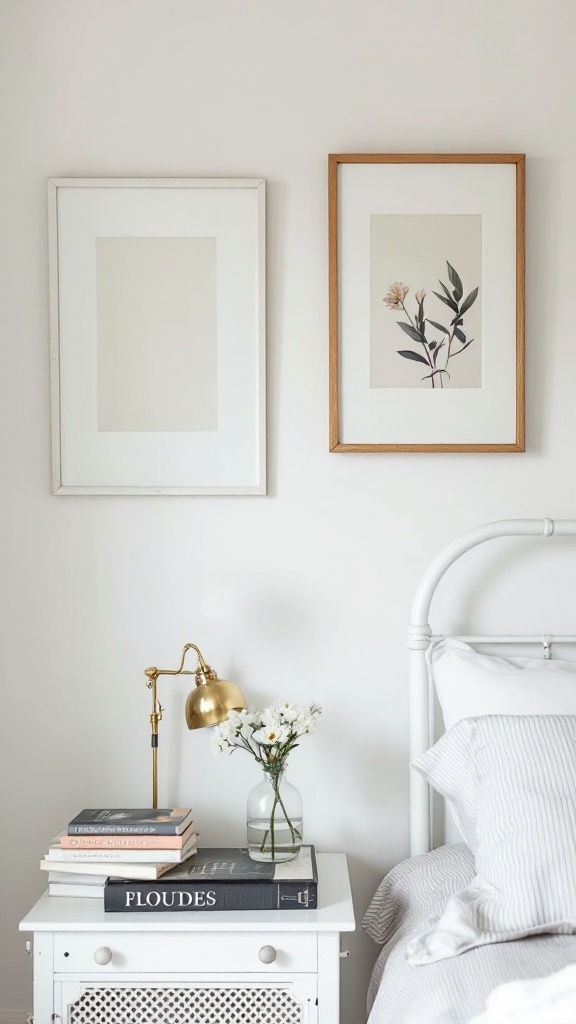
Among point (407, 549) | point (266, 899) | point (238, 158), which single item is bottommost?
point (266, 899)

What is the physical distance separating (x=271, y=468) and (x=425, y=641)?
0.50 m

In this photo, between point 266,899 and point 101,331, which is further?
point 101,331

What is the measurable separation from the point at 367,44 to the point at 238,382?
799 millimetres

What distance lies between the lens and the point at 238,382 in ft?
6.73

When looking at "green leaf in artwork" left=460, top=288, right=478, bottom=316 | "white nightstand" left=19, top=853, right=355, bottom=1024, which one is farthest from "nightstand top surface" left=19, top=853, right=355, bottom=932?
"green leaf in artwork" left=460, top=288, right=478, bottom=316

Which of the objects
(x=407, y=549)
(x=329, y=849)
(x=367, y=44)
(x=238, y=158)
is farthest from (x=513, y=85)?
(x=329, y=849)

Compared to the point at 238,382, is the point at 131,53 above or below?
above

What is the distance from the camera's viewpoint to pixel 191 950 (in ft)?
5.39

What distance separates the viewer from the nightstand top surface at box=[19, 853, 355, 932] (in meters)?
1.63

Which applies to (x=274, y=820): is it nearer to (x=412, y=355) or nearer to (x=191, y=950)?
(x=191, y=950)

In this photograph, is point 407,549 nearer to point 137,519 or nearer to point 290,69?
point 137,519

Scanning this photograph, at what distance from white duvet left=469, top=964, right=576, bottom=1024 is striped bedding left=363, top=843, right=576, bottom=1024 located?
0.33ft

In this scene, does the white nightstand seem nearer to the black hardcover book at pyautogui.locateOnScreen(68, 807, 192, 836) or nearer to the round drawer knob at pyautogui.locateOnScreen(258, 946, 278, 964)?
the round drawer knob at pyautogui.locateOnScreen(258, 946, 278, 964)

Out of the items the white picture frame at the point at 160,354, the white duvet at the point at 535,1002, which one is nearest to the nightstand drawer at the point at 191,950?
the white duvet at the point at 535,1002
